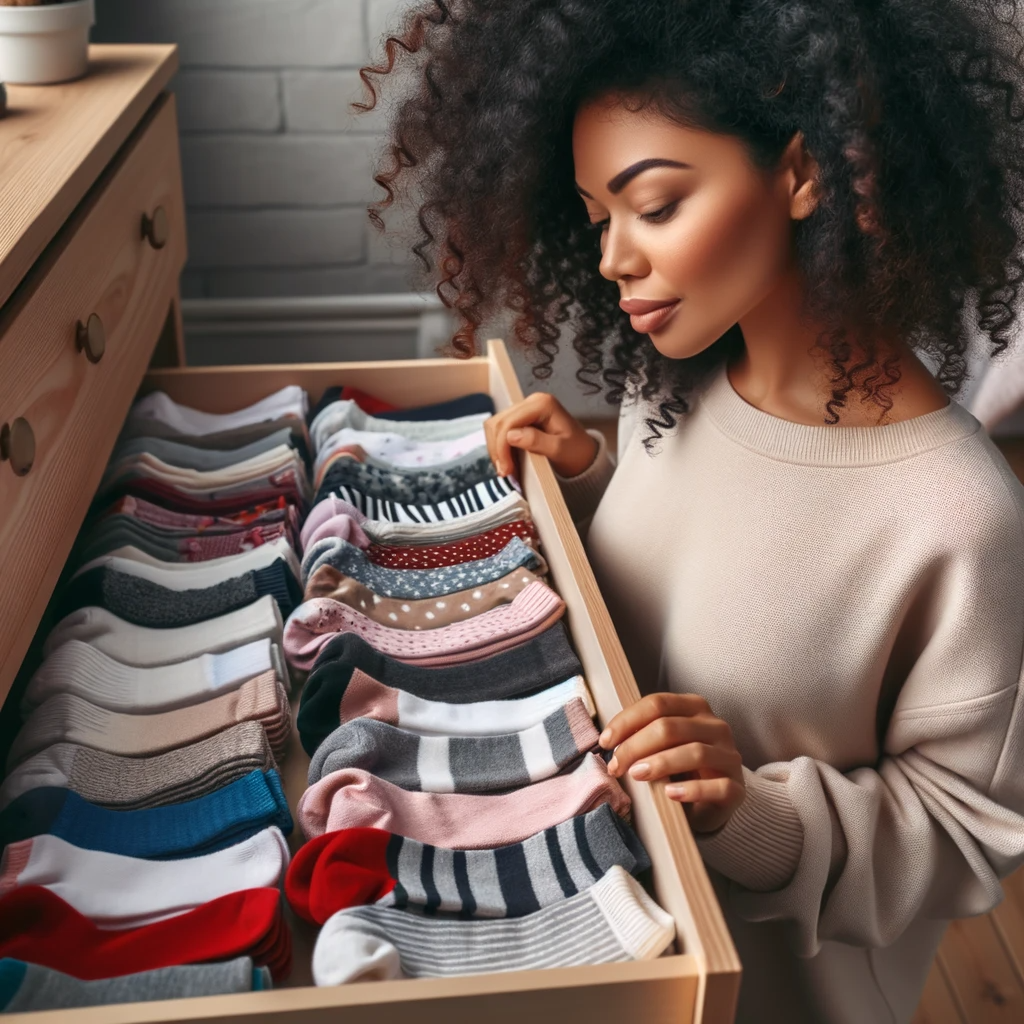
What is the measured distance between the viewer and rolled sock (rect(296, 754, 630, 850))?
70 cm

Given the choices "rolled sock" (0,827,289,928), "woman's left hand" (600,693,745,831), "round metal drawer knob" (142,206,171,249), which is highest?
"round metal drawer knob" (142,206,171,249)

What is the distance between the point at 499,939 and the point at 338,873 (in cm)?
10

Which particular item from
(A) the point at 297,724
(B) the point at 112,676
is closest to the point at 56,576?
(B) the point at 112,676

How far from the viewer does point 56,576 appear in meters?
0.82

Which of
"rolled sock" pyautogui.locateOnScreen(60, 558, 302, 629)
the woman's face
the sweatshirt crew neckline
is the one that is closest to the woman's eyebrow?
the woman's face

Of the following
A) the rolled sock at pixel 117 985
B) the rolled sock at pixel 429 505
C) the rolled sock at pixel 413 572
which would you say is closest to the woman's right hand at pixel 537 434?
the rolled sock at pixel 429 505

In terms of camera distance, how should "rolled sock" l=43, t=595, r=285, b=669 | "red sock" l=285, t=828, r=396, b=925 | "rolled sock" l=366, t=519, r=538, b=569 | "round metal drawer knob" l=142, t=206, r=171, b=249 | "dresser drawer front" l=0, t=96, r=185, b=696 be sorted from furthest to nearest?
1. "round metal drawer knob" l=142, t=206, r=171, b=249
2. "rolled sock" l=366, t=519, r=538, b=569
3. "rolled sock" l=43, t=595, r=285, b=669
4. "dresser drawer front" l=0, t=96, r=185, b=696
5. "red sock" l=285, t=828, r=396, b=925

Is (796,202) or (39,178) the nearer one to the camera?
(796,202)

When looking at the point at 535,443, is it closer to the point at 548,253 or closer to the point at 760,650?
the point at 548,253

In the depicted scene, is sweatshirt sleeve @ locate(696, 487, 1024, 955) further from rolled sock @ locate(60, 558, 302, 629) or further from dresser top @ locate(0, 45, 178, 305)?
dresser top @ locate(0, 45, 178, 305)

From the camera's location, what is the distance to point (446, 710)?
80cm

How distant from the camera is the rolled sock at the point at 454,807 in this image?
2.28ft

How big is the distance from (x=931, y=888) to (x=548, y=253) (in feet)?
1.79

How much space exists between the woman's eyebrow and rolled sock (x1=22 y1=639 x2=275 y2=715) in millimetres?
415
